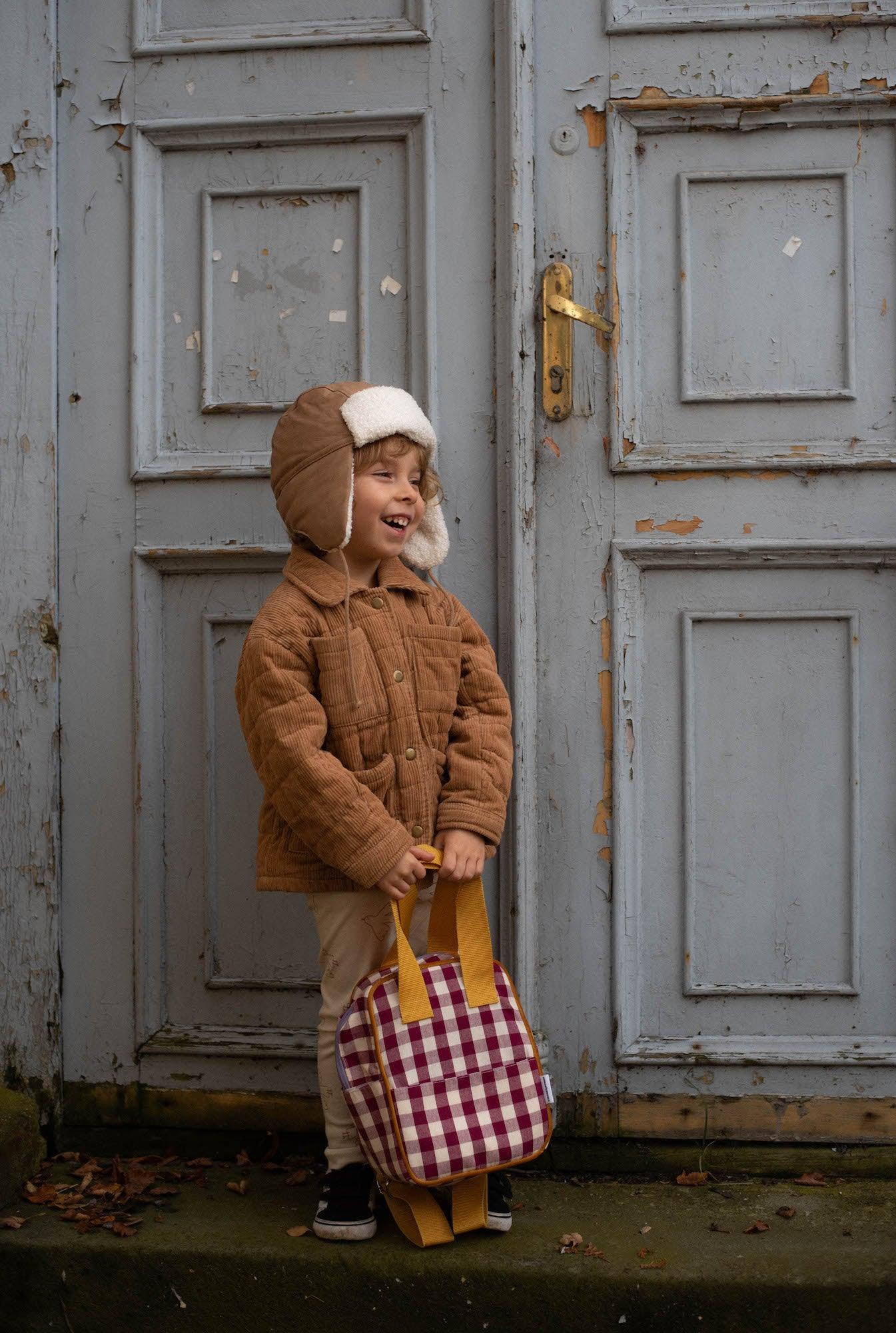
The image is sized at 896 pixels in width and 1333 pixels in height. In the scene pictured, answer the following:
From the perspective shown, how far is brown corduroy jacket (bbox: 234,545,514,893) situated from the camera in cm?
188

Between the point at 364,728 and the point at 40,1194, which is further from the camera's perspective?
the point at 40,1194

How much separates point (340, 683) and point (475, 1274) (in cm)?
99

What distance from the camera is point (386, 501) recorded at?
1.99 meters

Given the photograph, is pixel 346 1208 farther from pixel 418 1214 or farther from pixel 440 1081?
pixel 440 1081

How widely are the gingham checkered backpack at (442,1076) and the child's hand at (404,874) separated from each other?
0.02 meters

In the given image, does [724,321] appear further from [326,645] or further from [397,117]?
[326,645]

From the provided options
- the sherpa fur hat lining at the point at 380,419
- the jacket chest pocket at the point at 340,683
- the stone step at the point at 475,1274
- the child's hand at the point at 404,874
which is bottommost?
the stone step at the point at 475,1274

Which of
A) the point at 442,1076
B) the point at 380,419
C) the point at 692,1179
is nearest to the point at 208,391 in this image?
the point at 380,419

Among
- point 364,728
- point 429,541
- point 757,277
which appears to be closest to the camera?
point 364,728

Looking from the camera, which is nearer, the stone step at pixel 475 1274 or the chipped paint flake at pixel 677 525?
the stone step at pixel 475 1274

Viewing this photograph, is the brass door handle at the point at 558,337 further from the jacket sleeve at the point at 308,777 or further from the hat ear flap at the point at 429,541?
the jacket sleeve at the point at 308,777

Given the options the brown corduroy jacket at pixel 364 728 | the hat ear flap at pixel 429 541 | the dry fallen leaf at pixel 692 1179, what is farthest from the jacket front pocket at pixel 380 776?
the dry fallen leaf at pixel 692 1179

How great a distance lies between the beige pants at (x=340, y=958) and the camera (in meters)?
2.02

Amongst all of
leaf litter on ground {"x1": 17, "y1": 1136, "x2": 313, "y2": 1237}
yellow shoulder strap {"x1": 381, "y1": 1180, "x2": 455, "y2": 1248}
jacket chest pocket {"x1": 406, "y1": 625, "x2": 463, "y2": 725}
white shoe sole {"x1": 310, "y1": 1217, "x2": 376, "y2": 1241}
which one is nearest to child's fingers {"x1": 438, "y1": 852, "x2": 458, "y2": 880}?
jacket chest pocket {"x1": 406, "y1": 625, "x2": 463, "y2": 725}
